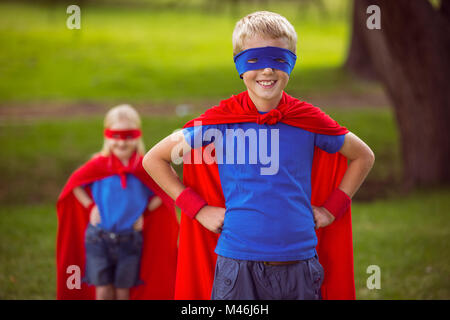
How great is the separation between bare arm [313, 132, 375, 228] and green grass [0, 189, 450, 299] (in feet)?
8.65

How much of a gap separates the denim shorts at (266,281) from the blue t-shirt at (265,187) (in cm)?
5

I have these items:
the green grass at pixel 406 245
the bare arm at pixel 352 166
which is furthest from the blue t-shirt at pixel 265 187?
the green grass at pixel 406 245

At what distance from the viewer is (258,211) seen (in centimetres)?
299

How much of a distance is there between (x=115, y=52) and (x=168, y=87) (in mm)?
3924

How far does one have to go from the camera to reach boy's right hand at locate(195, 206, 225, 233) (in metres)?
3.13

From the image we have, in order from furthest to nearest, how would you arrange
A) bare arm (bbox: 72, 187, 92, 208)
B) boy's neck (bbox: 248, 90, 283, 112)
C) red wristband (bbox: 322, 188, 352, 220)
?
bare arm (bbox: 72, 187, 92, 208) → red wristband (bbox: 322, 188, 352, 220) → boy's neck (bbox: 248, 90, 283, 112)

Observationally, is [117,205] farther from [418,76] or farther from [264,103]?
[418,76]

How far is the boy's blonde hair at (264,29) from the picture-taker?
9.89ft

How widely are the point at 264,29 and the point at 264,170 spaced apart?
72 centimetres
